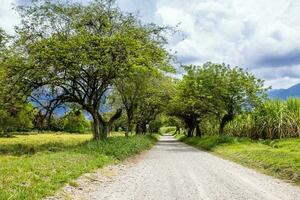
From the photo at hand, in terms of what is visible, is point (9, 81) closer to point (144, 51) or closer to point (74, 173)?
point (144, 51)

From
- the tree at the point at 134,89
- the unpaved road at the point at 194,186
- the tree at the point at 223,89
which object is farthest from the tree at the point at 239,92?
the unpaved road at the point at 194,186

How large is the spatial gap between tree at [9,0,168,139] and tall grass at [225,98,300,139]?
12.5 metres

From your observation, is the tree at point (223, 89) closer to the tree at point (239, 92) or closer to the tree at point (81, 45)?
the tree at point (239, 92)

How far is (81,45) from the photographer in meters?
25.4

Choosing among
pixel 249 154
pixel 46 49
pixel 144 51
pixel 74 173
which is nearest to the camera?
pixel 74 173

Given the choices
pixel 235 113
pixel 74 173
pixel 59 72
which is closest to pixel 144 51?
pixel 59 72

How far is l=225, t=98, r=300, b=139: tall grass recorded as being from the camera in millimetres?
34625

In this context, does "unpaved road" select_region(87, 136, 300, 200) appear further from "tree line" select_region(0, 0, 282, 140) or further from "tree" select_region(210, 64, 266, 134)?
"tree" select_region(210, 64, 266, 134)

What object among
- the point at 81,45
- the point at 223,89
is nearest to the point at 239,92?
the point at 223,89

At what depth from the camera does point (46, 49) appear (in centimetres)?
2527

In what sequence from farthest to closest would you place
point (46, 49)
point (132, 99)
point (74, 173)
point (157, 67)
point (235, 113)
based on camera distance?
point (132, 99), point (235, 113), point (157, 67), point (46, 49), point (74, 173)

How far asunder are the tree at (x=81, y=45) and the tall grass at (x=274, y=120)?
1252cm

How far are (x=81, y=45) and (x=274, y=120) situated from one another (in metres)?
19.3

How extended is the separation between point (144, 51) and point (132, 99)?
20.4 metres
